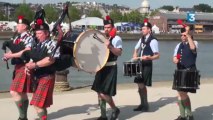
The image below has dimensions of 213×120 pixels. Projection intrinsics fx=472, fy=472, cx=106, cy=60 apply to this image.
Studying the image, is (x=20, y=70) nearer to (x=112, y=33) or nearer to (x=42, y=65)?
(x=42, y=65)

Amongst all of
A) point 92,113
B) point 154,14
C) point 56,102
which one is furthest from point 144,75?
point 154,14

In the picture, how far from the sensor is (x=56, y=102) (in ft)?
31.0

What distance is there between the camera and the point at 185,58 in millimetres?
7680

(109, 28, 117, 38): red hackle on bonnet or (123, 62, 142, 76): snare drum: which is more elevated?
(109, 28, 117, 38): red hackle on bonnet

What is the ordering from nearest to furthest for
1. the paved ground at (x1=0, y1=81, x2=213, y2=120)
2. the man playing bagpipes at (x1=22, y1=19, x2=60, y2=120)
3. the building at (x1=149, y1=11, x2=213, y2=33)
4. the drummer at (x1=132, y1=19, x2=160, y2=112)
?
1. the man playing bagpipes at (x1=22, y1=19, x2=60, y2=120)
2. the paved ground at (x1=0, y1=81, x2=213, y2=120)
3. the drummer at (x1=132, y1=19, x2=160, y2=112)
4. the building at (x1=149, y1=11, x2=213, y2=33)

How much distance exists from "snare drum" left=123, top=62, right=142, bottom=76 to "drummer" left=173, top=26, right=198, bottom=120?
0.88m

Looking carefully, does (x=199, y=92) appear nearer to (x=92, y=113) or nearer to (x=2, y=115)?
(x=92, y=113)

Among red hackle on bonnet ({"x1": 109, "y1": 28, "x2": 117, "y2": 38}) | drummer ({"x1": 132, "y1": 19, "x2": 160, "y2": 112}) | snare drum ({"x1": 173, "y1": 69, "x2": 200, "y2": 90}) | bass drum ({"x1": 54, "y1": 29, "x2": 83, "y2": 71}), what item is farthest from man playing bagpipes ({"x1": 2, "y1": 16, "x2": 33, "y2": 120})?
snare drum ({"x1": 173, "y1": 69, "x2": 200, "y2": 90})

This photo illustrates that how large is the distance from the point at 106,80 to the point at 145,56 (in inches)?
50.0

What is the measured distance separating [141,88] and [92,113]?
1.09 m

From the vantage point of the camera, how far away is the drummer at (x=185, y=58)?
7.54 meters

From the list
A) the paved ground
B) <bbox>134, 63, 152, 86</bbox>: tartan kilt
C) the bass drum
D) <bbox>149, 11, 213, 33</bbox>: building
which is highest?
the bass drum

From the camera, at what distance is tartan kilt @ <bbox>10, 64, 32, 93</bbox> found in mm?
7445

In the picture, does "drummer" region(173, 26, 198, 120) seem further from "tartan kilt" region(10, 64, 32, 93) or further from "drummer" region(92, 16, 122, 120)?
"tartan kilt" region(10, 64, 32, 93)
